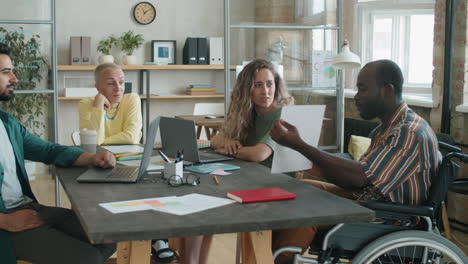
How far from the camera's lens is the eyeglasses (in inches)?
83.5

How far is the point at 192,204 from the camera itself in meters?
1.81

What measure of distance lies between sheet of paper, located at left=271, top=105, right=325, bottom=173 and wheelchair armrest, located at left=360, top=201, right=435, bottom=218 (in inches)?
14.6

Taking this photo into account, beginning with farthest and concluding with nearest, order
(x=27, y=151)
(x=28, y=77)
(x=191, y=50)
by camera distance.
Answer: (x=191, y=50) → (x=28, y=77) → (x=27, y=151)

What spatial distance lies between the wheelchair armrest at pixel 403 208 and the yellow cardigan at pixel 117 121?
5.92 feet

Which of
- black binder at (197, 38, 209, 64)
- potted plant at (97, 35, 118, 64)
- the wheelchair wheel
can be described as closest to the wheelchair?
the wheelchair wheel

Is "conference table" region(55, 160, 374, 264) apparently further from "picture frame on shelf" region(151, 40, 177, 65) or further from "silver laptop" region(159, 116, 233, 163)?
"picture frame on shelf" region(151, 40, 177, 65)

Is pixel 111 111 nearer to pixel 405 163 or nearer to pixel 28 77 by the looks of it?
pixel 28 77

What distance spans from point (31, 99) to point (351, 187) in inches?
102

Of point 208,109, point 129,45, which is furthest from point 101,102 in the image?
point 129,45

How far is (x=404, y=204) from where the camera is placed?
2.06m

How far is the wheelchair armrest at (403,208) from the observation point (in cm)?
201

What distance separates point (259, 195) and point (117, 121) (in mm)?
1944

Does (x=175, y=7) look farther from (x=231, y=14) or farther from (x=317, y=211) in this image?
(x=317, y=211)

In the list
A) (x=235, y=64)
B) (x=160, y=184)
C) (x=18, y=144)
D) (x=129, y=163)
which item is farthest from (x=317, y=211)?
(x=235, y=64)
